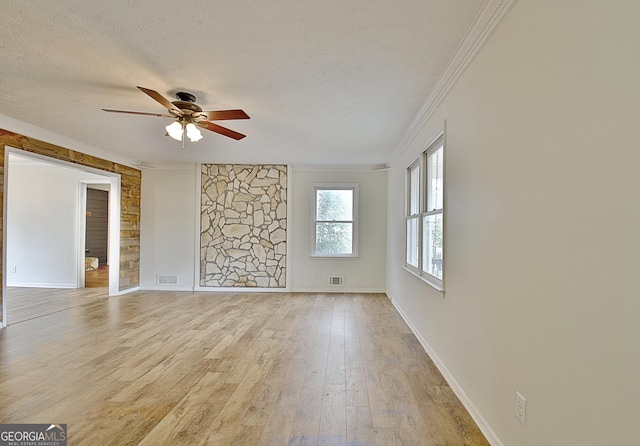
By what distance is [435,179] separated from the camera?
323cm

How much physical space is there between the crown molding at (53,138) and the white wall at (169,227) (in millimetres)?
823

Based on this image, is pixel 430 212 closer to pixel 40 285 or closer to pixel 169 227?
pixel 169 227

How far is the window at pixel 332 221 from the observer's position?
6020mm

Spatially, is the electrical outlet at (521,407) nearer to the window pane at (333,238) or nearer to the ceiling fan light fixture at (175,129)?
the ceiling fan light fixture at (175,129)

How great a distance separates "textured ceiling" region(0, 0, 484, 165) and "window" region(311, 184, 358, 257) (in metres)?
2.22

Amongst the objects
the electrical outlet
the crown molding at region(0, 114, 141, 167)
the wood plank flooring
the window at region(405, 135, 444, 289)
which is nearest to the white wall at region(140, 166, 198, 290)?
the crown molding at region(0, 114, 141, 167)

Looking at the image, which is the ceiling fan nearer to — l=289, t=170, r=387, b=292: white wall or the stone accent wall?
the stone accent wall

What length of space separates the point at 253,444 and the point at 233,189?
16.0 ft

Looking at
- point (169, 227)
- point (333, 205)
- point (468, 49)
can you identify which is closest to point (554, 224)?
point (468, 49)

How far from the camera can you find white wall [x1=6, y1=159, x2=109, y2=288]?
6.26 m

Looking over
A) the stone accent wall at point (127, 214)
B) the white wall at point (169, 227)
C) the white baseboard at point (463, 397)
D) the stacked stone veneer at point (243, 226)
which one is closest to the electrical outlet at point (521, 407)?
the white baseboard at point (463, 397)

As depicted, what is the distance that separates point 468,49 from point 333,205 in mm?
4132

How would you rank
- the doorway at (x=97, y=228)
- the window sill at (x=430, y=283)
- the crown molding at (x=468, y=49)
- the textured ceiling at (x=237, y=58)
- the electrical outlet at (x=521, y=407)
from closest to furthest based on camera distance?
the electrical outlet at (x=521, y=407)
the crown molding at (x=468, y=49)
the textured ceiling at (x=237, y=58)
the window sill at (x=430, y=283)
the doorway at (x=97, y=228)

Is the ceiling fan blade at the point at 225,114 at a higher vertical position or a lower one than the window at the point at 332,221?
higher
